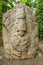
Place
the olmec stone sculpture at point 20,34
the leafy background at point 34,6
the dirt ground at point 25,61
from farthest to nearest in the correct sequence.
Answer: the leafy background at point 34,6, the olmec stone sculpture at point 20,34, the dirt ground at point 25,61

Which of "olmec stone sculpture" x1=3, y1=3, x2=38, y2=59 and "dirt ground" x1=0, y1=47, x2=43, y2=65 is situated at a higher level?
"olmec stone sculpture" x1=3, y1=3, x2=38, y2=59

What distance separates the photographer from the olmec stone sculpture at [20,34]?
16.8 feet

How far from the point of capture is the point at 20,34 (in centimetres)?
512

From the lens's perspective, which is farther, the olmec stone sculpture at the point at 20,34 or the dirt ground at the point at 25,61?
the olmec stone sculpture at the point at 20,34

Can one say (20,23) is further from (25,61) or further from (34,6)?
(34,6)

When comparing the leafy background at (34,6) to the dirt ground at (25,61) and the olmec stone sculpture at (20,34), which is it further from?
the dirt ground at (25,61)

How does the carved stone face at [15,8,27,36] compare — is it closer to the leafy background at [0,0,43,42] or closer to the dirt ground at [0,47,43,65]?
the dirt ground at [0,47,43,65]

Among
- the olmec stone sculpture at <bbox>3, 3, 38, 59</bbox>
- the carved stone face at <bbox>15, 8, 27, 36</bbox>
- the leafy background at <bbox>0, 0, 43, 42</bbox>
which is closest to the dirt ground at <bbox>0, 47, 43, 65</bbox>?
the olmec stone sculpture at <bbox>3, 3, 38, 59</bbox>

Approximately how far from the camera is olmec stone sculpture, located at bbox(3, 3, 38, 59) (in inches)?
201

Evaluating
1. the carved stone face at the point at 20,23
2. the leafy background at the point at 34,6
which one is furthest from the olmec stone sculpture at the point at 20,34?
the leafy background at the point at 34,6

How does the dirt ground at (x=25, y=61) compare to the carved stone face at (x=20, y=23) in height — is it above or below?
below

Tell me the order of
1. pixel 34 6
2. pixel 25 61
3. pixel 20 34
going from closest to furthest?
pixel 25 61
pixel 20 34
pixel 34 6

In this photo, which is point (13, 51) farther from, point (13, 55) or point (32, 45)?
point (32, 45)

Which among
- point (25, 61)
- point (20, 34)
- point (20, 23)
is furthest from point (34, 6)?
point (25, 61)
